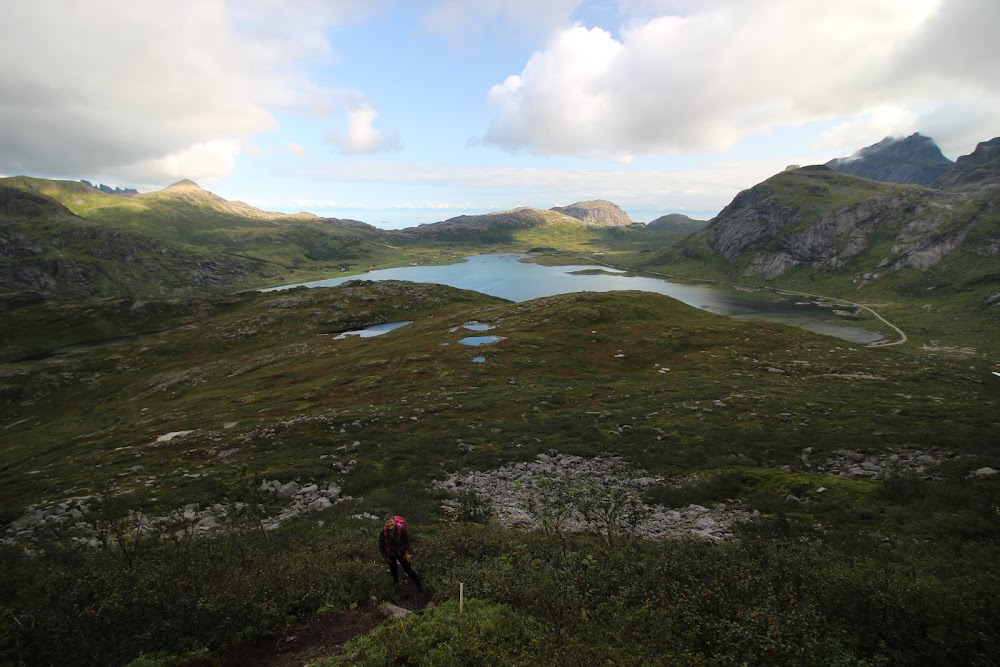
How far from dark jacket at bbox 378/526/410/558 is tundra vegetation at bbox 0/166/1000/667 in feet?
3.19

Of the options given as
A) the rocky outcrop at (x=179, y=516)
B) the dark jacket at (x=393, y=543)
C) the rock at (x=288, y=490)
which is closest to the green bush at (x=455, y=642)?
the dark jacket at (x=393, y=543)

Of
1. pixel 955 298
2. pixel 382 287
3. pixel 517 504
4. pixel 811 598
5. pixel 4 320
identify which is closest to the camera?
pixel 811 598

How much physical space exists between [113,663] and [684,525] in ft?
63.5

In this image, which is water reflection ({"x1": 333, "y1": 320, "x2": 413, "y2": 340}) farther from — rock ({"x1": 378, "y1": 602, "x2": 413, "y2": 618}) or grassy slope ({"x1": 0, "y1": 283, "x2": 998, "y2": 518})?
rock ({"x1": 378, "y1": 602, "x2": 413, "y2": 618})

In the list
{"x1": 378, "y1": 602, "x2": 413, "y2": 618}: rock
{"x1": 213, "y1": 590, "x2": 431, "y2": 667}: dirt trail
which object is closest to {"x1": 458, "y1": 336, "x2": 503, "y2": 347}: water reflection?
{"x1": 378, "y1": 602, "x2": 413, "y2": 618}: rock

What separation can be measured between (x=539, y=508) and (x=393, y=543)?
31.4 feet

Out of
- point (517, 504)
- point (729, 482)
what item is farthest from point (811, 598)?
point (517, 504)

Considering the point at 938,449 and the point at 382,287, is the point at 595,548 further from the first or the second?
the point at 382,287

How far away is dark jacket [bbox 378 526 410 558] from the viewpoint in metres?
14.1

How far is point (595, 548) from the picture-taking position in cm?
1519

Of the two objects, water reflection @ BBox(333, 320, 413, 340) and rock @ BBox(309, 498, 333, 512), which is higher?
rock @ BBox(309, 498, 333, 512)

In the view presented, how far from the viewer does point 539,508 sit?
21656 millimetres

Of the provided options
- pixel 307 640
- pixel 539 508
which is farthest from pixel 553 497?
pixel 307 640

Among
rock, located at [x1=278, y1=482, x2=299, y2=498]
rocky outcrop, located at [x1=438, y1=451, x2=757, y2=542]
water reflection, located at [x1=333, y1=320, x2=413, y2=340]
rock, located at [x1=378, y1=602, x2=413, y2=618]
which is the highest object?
rock, located at [x1=378, y1=602, x2=413, y2=618]
